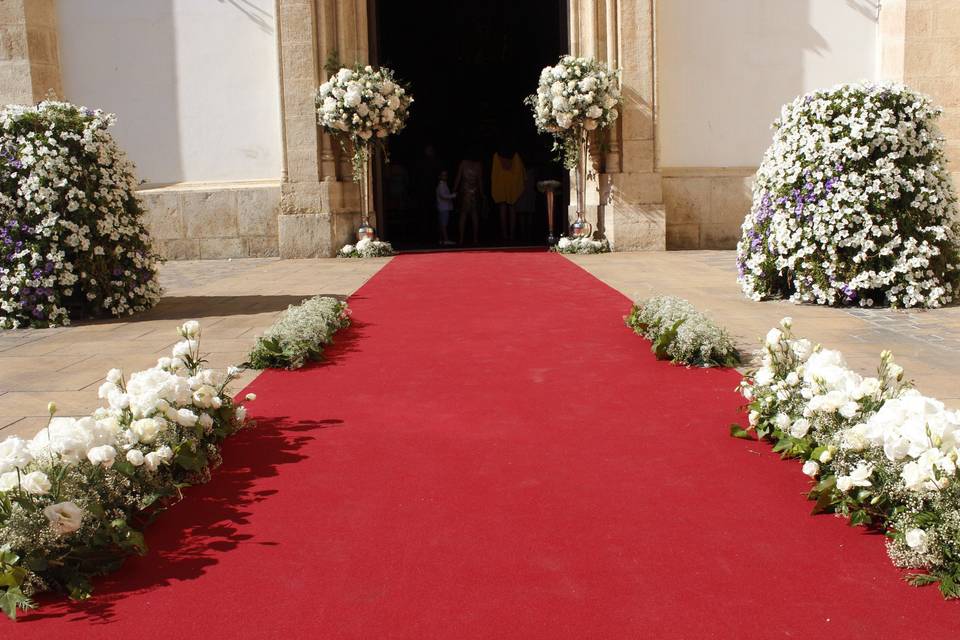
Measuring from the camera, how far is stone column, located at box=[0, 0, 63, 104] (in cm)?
1228

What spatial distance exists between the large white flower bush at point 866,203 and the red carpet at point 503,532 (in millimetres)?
2617

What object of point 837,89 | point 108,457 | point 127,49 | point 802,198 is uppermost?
point 127,49

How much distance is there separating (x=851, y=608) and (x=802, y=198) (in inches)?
209

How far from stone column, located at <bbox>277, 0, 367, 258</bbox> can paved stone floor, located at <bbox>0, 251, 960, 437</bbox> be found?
184 centimetres

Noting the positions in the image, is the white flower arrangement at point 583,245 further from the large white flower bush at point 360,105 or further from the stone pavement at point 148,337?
the stone pavement at point 148,337

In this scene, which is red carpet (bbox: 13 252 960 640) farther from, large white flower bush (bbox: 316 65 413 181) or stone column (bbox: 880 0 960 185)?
stone column (bbox: 880 0 960 185)

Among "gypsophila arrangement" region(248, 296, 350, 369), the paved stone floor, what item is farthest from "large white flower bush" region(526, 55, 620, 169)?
"gypsophila arrangement" region(248, 296, 350, 369)

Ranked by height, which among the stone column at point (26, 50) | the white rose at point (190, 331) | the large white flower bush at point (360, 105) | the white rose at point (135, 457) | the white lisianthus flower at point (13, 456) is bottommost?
the white rose at point (135, 457)

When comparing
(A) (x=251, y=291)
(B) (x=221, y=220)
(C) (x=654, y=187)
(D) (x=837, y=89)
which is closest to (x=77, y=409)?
(A) (x=251, y=291)

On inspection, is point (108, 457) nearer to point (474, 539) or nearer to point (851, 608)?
point (474, 539)

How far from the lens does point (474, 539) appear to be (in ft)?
9.63

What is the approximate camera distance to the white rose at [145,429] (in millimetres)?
3186

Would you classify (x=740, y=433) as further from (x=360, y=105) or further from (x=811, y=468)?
(x=360, y=105)

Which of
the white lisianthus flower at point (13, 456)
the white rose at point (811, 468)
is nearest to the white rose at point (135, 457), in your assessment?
the white lisianthus flower at point (13, 456)
